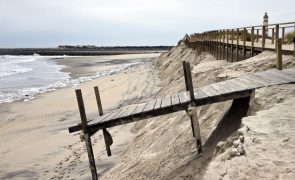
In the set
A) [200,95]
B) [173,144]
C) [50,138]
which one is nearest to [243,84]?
[200,95]

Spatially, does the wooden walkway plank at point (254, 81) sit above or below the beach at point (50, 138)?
above

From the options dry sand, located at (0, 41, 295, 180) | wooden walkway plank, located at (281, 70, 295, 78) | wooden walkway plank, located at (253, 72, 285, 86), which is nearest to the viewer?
dry sand, located at (0, 41, 295, 180)

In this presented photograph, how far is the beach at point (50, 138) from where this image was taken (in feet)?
34.7

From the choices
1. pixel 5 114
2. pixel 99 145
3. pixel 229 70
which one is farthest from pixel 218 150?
pixel 5 114

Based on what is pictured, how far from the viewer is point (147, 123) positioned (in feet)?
41.4

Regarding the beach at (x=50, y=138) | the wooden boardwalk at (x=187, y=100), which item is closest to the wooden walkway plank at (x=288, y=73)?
the wooden boardwalk at (x=187, y=100)

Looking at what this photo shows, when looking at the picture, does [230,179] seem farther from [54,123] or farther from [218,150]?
[54,123]

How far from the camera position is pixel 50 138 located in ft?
45.0

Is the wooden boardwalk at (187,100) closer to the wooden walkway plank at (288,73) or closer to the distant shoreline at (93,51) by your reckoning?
the wooden walkway plank at (288,73)

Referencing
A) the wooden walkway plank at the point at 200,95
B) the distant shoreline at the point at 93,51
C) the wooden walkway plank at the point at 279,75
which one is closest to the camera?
the wooden walkway plank at the point at 200,95

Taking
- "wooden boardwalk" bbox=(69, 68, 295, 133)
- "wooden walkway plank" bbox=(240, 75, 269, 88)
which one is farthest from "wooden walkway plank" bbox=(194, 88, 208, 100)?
"wooden walkway plank" bbox=(240, 75, 269, 88)

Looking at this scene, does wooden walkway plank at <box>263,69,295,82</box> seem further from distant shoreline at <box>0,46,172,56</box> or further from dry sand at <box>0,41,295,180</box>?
distant shoreline at <box>0,46,172,56</box>

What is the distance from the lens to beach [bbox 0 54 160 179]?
417 inches

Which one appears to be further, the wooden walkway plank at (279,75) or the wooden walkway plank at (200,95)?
the wooden walkway plank at (279,75)
